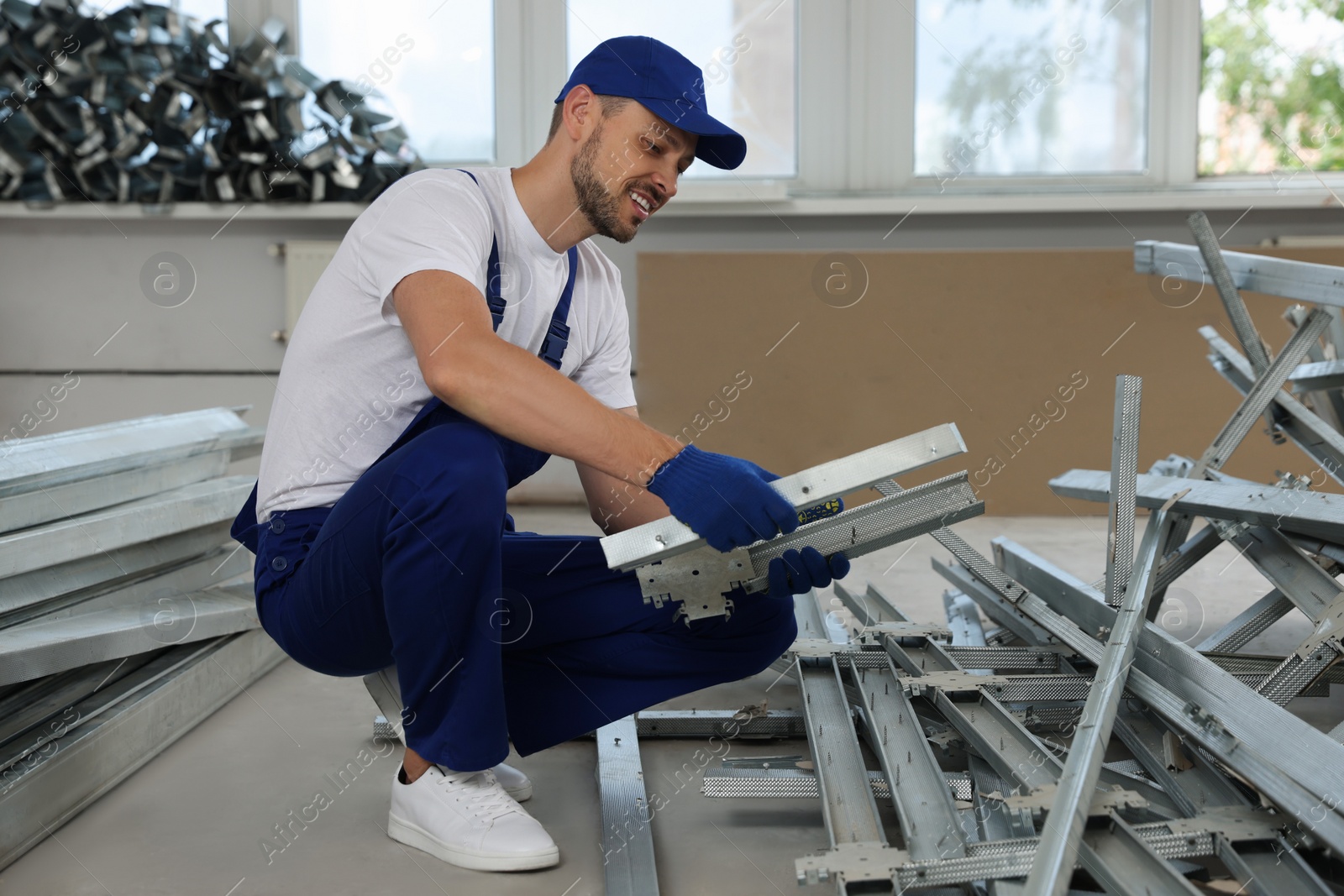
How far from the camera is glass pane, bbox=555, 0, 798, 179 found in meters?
4.28

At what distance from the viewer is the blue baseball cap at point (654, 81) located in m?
1.55

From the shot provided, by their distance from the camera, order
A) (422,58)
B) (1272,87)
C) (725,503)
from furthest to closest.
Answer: (422,58) < (1272,87) < (725,503)

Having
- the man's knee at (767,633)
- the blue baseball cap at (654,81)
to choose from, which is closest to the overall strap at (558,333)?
the blue baseball cap at (654,81)

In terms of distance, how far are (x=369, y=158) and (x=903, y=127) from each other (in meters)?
2.12

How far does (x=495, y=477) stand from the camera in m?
1.43

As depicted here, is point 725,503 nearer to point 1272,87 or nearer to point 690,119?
point 690,119

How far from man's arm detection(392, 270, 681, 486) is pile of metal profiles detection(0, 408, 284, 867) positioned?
0.83 metres

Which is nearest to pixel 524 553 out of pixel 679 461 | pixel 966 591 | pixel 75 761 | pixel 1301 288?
pixel 679 461

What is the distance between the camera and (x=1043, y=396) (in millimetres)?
4102

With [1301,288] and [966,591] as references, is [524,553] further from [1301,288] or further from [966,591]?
[1301,288]

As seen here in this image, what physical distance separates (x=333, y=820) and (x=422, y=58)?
3.52 meters

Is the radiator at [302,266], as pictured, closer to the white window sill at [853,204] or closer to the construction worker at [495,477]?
the white window sill at [853,204]

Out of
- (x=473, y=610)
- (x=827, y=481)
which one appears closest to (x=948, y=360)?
(x=827, y=481)

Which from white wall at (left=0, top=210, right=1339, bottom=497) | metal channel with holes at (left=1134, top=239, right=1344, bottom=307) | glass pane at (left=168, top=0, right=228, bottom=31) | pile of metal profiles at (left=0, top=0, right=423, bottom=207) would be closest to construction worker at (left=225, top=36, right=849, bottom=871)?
metal channel with holes at (left=1134, top=239, right=1344, bottom=307)
